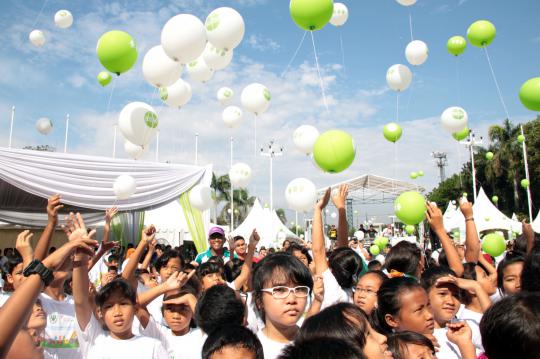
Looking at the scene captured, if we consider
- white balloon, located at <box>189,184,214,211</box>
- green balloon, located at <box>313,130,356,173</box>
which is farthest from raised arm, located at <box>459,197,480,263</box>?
white balloon, located at <box>189,184,214,211</box>

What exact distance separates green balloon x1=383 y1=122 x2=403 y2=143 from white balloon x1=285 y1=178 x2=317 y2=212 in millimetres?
2335

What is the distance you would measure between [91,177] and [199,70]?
3833 millimetres

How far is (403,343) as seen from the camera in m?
1.96

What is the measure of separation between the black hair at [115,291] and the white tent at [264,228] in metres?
14.3

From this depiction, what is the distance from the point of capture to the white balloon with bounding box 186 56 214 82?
22.6 ft

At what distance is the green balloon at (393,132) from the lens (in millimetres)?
6945

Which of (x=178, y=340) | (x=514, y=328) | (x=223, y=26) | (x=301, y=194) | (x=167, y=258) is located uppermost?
(x=223, y=26)

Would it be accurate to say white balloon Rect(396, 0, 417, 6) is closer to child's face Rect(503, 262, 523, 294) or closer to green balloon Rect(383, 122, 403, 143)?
green balloon Rect(383, 122, 403, 143)

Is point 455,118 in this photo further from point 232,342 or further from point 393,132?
point 232,342

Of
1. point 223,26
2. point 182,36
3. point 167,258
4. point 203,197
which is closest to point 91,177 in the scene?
point 203,197

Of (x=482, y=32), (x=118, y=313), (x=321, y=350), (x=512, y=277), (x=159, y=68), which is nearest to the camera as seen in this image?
(x=321, y=350)

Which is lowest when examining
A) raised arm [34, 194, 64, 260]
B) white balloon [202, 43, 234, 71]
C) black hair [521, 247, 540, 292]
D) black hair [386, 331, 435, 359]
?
black hair [386, 331, 435, 359]

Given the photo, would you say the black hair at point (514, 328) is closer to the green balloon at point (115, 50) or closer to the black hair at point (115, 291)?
the black hair at point (115, 291)

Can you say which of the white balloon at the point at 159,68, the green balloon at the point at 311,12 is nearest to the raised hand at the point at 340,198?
the green balloon at the point at 311,12
